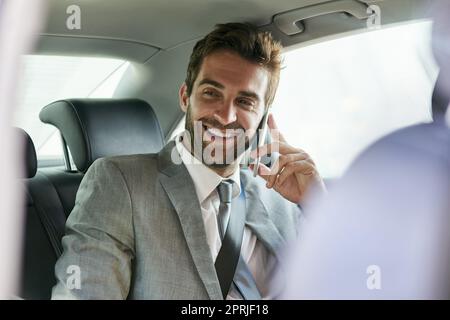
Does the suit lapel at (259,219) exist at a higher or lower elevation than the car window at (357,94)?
lower

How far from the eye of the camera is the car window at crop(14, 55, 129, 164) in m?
1.75

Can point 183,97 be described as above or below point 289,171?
above

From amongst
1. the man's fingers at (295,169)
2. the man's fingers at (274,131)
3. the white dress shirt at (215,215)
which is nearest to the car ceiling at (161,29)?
the white dress shirt at (215,215)

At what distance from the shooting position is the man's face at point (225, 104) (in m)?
1.78

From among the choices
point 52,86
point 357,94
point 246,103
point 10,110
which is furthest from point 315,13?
point 10,110

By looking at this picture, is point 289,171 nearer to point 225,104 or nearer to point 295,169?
point 295,169

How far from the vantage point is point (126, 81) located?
189cm

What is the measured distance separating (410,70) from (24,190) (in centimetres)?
106

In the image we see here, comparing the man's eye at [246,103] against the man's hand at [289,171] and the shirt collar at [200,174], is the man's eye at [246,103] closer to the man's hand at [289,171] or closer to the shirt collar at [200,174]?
the man's hand at [289,171]

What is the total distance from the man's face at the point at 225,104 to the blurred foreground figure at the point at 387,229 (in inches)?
10.7

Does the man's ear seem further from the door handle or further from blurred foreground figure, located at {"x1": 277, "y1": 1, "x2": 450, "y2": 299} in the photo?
blurred foreground figure, located at {"x1": 277, "y1": 1, "x2": 450, "y2": 299}

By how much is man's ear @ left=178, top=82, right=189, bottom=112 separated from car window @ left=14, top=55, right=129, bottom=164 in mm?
179

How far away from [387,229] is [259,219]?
328mm

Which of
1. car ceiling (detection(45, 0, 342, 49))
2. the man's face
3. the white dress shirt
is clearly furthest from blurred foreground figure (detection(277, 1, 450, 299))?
car ceiling (detection(45, 0, 342, 49))
